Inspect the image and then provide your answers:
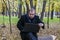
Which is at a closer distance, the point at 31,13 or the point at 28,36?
the point at 31,13

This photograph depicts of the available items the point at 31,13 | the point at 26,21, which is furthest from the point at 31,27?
the point at 31,13

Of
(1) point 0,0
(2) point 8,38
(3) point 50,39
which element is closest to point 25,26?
(3) point 50,39

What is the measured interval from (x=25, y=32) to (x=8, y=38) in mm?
5360

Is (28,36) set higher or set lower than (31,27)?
lower

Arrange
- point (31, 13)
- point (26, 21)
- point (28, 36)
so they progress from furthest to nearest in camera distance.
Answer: point (26, 21) → point (28, 36) → point (31, 13)

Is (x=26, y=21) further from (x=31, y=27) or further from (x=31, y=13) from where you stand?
(x=31, y=13)

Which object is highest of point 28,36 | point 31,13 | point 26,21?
point 31,13

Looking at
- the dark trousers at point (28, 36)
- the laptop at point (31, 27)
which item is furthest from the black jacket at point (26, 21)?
the dark trousers at point (28, 36)

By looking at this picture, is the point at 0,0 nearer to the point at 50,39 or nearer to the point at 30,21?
the point at 50,39

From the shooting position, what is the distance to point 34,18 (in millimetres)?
7148

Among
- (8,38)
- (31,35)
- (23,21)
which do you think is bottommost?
(8,38)

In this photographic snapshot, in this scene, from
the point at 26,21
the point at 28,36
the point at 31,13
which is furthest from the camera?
→ the point at 26,21

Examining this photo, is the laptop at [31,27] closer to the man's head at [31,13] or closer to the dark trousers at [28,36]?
the dark trousers at [28,36]

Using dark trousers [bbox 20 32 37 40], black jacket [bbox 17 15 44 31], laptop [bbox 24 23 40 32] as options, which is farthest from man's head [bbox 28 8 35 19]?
dark trousers [bbox 20 32 37 40]
